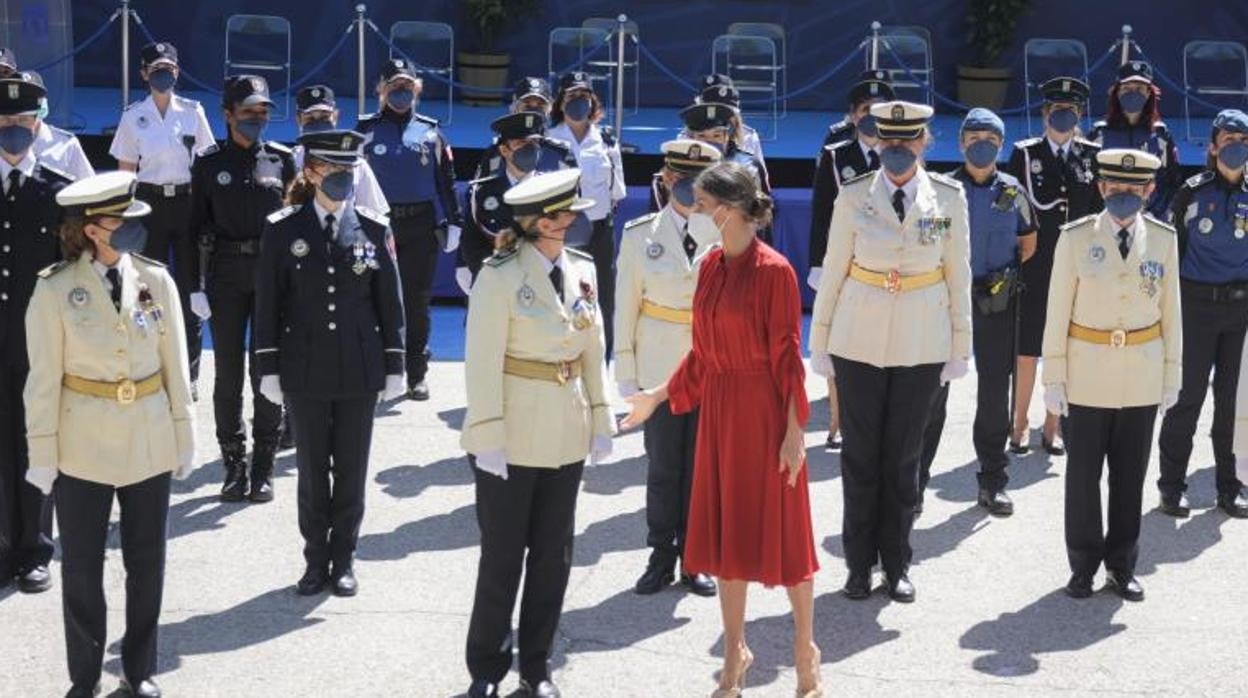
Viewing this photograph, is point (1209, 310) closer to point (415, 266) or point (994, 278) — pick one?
point (994, 278)

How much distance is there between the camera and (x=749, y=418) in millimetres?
6566

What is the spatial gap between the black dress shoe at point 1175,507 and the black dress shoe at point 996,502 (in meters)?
0.74

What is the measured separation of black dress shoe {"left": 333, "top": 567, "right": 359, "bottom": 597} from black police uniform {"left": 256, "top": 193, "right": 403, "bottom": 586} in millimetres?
14

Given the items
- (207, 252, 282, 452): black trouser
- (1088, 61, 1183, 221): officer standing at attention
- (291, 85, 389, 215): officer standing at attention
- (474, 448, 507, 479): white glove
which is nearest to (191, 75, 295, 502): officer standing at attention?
(207, 252, 282, 452): black trouser

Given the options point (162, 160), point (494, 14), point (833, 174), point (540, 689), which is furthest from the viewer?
point (494, 14)

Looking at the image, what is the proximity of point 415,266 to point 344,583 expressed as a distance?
3.68 m

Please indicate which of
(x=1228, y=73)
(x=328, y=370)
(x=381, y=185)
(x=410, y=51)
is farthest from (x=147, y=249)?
(x=1228, y=73)

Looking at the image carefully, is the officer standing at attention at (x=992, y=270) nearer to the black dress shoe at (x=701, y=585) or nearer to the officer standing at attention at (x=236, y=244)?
the black dress shoe at (x=701, y=585)

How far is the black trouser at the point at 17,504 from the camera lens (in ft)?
26.1

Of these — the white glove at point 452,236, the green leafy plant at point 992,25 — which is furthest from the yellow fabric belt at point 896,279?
the green leafy plant at point 992,25

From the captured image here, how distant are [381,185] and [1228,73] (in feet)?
36.6

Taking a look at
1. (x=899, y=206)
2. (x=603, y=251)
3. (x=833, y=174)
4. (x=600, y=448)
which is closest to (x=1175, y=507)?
(x=833, y=174)

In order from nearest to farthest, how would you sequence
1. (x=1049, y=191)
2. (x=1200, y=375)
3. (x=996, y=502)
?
(x=996, y=502), (x=1200, y=375), (x=1049, y=191)

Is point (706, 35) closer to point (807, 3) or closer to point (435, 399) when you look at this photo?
point (807, 3)
